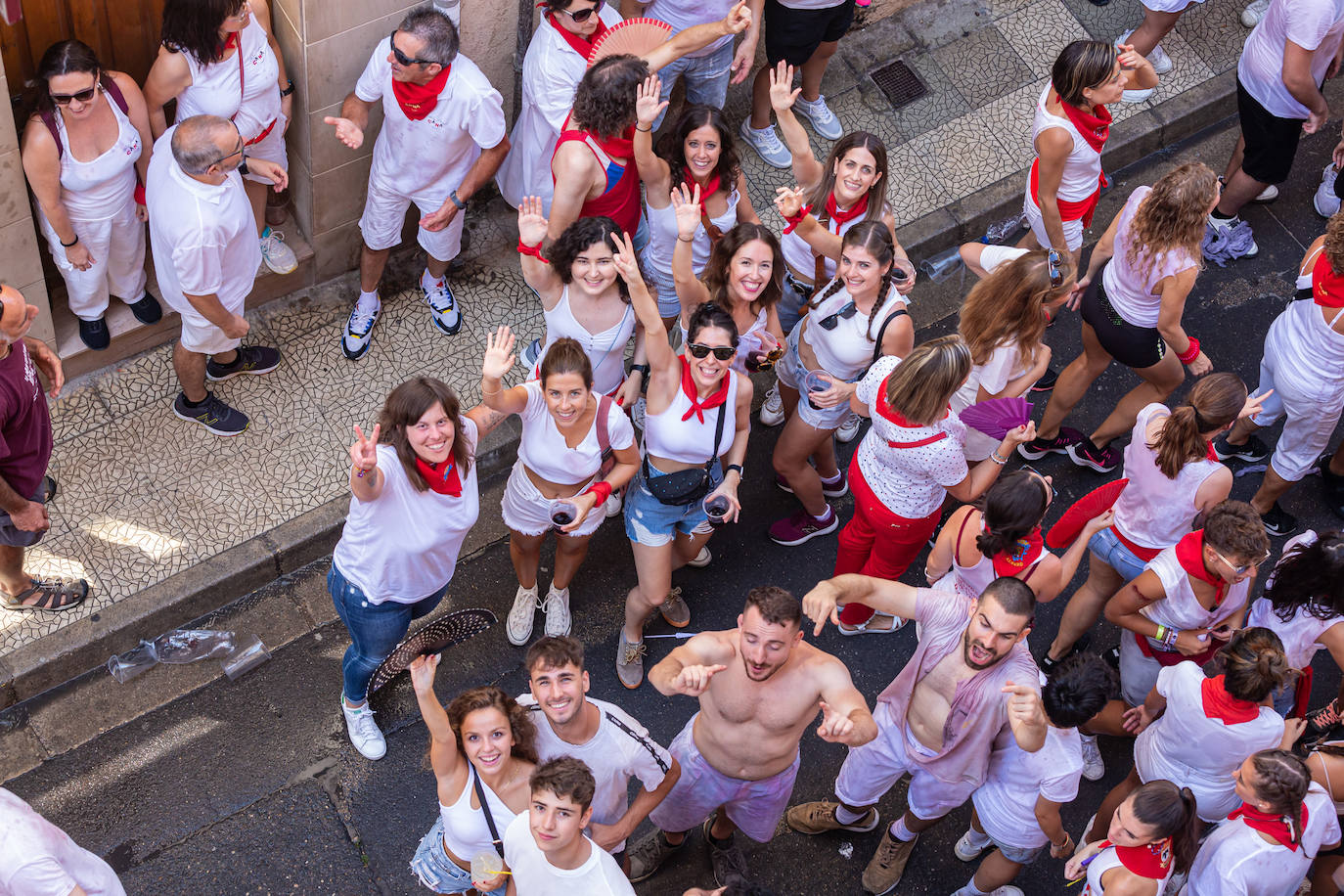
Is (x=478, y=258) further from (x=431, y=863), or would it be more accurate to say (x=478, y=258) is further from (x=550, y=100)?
(x=431, y=863)

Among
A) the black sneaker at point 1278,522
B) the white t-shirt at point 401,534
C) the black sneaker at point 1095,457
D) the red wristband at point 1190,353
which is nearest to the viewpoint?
the white t-shirt at point 401,534

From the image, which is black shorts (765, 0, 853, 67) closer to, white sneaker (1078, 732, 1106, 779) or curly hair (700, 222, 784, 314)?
curly hair (700, 222, 784, 314)

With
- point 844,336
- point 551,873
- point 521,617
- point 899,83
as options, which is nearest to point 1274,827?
point 551,873

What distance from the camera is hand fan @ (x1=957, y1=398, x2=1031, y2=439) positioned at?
6.00 meters

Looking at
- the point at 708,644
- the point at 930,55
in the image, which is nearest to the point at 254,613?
the point at 708,644

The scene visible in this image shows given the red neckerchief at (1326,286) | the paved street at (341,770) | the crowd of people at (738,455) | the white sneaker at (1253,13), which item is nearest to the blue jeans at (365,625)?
the crowd of people at (738,455)

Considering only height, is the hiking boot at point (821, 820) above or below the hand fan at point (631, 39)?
below

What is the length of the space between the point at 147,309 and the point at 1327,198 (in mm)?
7330

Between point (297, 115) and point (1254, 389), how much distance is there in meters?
5.75

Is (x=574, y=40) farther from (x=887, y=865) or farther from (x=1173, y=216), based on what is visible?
(x=887, y=865)

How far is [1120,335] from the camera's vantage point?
22.2 feet

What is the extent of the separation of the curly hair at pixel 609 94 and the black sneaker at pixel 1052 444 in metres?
3.04

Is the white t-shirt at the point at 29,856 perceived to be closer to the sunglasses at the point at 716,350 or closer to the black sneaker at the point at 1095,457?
the sunglasses at the point at 716,350

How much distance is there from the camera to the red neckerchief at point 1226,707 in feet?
16.4
